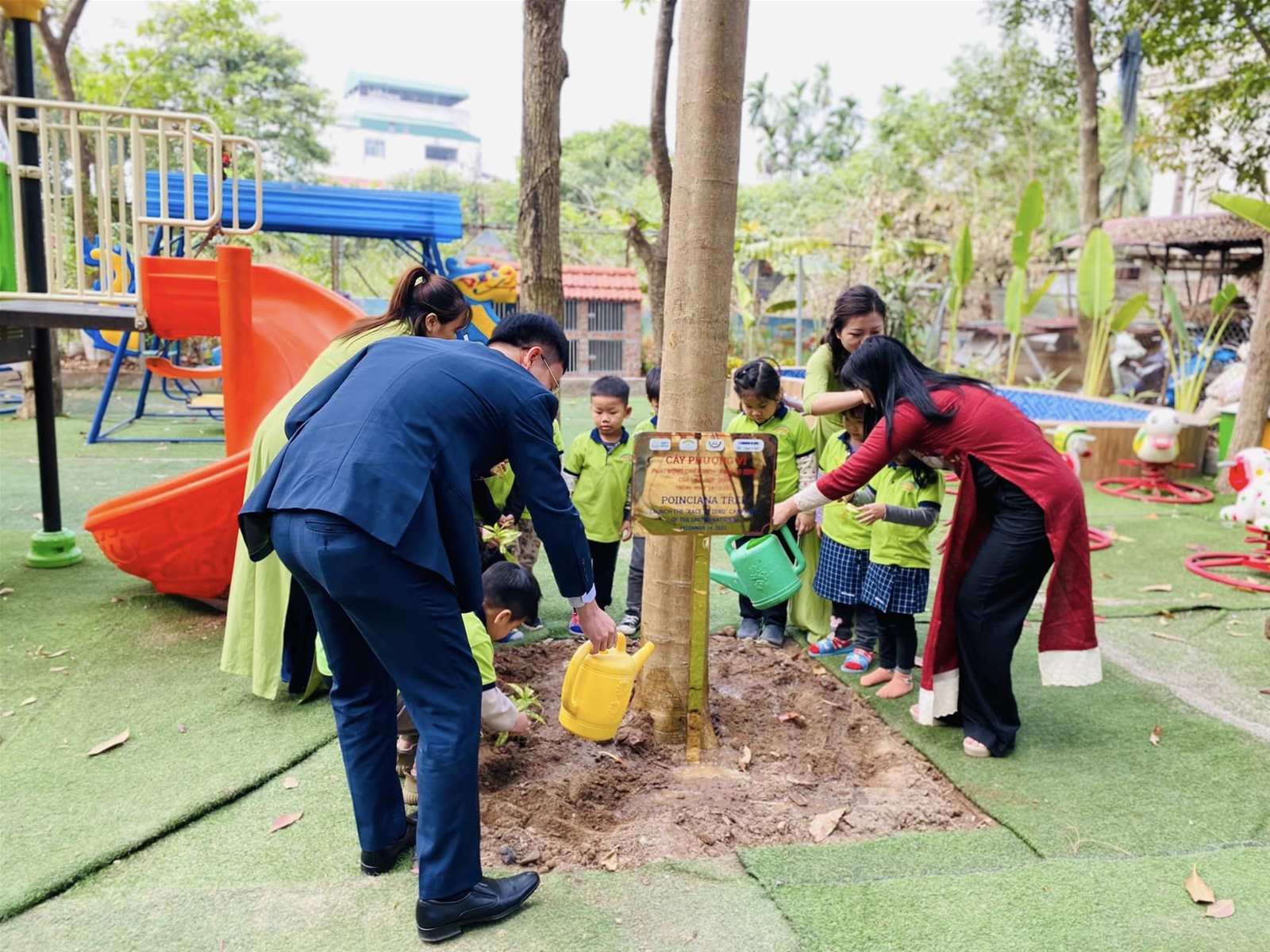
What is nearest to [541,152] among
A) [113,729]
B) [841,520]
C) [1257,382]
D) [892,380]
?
[841,520]

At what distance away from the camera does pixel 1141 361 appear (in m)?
15.5

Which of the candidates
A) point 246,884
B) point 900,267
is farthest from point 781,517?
point 900,267

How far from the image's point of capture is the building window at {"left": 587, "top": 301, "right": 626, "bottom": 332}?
15.4 m

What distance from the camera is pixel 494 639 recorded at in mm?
3238

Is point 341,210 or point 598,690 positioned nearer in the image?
point 598,690

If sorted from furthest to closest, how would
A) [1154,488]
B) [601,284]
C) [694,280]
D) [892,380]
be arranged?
[601,284], [1154,488], [892,380], [694,280]

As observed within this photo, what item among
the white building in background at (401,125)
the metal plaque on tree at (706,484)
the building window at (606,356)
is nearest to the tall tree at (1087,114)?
the building window at (606,356)

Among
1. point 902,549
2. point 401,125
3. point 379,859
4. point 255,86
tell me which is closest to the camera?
point 379,859

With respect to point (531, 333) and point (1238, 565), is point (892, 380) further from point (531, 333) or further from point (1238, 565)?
point (1238, 565)

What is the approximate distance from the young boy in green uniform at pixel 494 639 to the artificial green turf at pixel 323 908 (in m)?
0.41

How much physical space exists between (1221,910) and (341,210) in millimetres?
9619

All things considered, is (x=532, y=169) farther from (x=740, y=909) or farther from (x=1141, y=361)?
(x=1141, y=361)

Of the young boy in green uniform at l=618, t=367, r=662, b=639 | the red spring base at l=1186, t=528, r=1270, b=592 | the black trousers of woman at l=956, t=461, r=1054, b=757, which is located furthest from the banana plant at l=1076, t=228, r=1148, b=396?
the black trousers of woman at l=956, t=461, r=1054, b=757

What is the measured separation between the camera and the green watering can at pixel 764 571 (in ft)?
13.5
